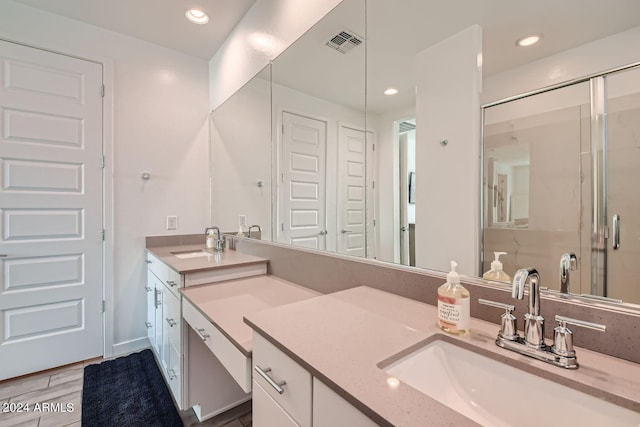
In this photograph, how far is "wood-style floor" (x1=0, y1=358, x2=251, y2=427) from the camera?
1578 millimetres

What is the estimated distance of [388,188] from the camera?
3.91ft

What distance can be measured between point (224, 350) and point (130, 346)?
192 cm

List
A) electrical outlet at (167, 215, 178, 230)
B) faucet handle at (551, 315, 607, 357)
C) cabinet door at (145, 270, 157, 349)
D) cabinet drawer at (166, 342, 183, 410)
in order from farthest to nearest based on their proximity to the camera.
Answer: electrical outlet at (167, 215, 178, 230), cabinet door at (145, 270, 157, 349), cabinet drawer at (166, 342, 183, 410), faucet handle at (551, 315, 607, 357)

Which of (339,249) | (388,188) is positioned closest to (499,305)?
(388,188)

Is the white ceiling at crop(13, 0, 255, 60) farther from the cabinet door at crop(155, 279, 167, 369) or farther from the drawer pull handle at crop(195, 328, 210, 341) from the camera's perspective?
the drawer pull handle at crop(195, 328, 210, 341)

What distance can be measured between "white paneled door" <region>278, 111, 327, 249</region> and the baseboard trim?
1.67 meters

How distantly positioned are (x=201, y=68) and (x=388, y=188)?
8.06 ft

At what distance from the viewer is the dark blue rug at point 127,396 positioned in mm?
1570

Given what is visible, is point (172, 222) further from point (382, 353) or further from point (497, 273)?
point (497, 273)

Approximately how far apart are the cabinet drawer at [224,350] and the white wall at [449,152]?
0.69 metres

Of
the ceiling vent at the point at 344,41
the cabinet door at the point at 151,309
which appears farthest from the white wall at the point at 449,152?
the cabinet door at the point at 151,309

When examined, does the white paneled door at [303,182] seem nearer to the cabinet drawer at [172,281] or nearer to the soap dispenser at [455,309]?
the cabinet drawer at [172,281]

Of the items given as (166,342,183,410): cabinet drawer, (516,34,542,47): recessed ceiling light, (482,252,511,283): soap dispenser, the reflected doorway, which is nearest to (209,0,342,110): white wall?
the reflected doorway

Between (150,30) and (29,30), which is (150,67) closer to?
(150,30)
